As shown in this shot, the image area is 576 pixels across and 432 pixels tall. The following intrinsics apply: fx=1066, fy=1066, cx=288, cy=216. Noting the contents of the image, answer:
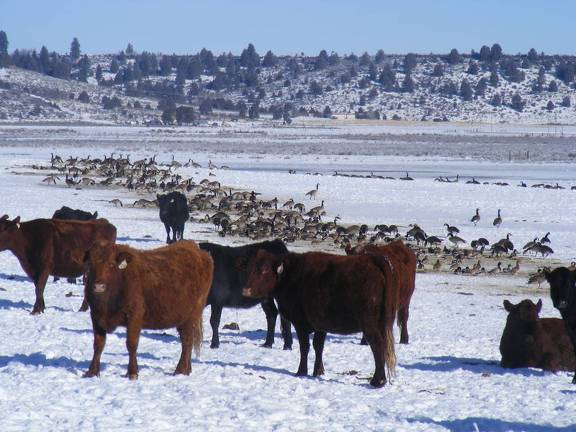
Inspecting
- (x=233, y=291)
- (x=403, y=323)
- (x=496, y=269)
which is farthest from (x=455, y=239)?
(x=233, y=291)

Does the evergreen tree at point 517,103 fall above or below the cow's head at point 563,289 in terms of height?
above

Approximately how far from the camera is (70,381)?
9812 millimetres

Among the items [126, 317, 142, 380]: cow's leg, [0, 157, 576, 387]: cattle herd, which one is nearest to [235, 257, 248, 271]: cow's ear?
[0, 157, 576, 387]: cattle herd

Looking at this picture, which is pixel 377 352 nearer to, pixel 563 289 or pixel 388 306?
pixel 388 306

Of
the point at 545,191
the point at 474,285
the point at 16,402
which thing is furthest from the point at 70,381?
the point at 545,191

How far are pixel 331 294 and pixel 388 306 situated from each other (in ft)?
1.96

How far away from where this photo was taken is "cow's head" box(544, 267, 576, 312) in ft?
37.9

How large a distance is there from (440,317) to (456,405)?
7.00 metres

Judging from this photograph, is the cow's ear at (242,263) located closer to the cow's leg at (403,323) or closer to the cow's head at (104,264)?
the cow's head at (104,264)

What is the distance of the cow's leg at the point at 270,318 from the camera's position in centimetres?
1299

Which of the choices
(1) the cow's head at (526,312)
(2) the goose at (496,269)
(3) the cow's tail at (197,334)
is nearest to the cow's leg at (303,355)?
(3) the cow's tail at (197,334)

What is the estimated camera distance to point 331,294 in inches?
428

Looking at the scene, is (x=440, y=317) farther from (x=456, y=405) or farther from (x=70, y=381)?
(x=70, y=381)

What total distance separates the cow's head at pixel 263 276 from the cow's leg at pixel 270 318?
5.23 ft
